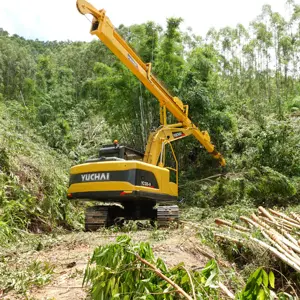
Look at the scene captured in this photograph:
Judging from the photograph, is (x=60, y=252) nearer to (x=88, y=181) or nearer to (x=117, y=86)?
(x=88, y=181)

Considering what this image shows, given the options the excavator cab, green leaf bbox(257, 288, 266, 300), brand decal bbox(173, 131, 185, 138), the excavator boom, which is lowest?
the excavator cab

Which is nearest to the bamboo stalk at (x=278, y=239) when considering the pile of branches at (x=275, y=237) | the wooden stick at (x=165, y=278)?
the pile of branches at (x=275, y=237)

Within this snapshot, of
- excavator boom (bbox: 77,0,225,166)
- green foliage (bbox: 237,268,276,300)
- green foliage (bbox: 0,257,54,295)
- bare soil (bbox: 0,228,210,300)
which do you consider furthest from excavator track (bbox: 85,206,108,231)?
green foliage (bbox: 237,268,276,300)

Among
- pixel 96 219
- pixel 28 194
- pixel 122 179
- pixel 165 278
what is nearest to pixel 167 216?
pixel 122 179

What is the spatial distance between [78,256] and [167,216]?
339 cm

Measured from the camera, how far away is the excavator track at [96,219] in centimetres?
719

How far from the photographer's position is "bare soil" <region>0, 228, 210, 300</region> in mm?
2844

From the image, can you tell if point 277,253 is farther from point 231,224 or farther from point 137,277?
point 137,277

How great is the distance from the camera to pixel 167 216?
7.23 meters

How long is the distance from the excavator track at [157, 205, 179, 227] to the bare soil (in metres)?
1.52

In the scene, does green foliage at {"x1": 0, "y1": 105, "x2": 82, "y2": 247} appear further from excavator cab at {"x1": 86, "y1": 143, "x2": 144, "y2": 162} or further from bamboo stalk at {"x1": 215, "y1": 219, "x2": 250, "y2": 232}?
bamboo stalk at {"x1": 215, "y1": 219, "x2": 250, "y2": 232}

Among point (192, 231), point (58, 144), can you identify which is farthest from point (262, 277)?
point (58, 144)

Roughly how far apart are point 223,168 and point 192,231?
9.46 metres

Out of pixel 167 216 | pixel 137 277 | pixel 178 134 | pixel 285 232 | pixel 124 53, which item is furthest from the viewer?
pixel 178 134
